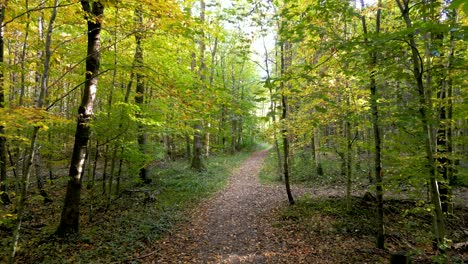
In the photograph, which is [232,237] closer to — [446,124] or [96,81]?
[96,81]

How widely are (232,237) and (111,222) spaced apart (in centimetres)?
393

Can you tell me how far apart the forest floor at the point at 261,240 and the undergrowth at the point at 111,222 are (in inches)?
23.8

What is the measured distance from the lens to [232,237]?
752 cm

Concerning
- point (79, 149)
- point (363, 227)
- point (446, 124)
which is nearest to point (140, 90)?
point (79, 149)

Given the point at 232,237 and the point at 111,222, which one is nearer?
the point at 232,237

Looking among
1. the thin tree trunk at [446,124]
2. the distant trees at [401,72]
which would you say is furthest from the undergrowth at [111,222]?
the thin tree trunk at [446,124]

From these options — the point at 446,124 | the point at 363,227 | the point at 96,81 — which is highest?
the point at 96,81

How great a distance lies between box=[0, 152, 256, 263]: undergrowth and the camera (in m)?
5.94

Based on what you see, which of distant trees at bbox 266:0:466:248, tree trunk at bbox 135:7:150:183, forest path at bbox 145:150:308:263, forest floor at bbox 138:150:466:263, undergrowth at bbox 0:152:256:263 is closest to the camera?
distant trees at bbox 266:0:466:248

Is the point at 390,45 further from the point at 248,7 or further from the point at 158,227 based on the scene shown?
the point at 158,227

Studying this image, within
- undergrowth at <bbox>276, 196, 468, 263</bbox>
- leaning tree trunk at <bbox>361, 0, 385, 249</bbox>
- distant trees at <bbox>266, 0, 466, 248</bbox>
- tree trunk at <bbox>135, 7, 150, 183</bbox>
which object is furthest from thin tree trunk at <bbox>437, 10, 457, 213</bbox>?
tree trunk at <bbox>135, 7, 150, 183</bbox>

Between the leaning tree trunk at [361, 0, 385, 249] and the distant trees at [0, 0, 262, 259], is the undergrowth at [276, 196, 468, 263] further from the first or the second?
the distant trees at [0, 0, 262, 259]

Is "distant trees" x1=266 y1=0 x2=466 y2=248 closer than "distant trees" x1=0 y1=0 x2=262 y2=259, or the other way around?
"distant trees" x1=266 y1=0 x2=466 y2=248

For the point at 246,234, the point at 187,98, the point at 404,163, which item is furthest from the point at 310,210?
the point at 187,98
